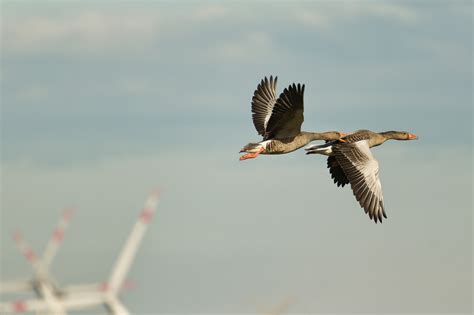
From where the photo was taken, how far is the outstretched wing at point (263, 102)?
3841 centimetres

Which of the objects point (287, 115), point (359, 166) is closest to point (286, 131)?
point (287, 115)

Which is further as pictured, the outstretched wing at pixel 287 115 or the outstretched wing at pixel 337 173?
the outstretched wing at pixel 337 173

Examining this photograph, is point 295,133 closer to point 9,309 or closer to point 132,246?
point 132,246

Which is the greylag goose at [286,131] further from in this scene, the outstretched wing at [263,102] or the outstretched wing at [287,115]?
the outstretched wing at [263,102]

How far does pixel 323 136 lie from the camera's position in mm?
36750

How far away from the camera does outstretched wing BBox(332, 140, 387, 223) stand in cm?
3344

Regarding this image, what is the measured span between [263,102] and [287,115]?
15.8ft

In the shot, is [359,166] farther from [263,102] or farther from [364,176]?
[263,102]

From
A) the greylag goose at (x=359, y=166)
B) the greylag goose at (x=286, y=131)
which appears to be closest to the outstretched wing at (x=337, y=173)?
the greylag goose at (x=359, y=166)

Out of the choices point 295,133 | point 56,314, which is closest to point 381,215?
point 295,133

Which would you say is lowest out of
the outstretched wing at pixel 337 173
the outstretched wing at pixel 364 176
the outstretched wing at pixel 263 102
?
the outstretched wing at pixel 364 176

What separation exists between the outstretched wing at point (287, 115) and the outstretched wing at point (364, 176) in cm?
158

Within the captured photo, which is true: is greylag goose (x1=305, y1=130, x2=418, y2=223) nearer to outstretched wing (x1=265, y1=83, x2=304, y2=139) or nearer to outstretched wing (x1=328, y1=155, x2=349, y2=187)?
outstretched wing (x1=328, y1=155, x2=349, y2=187)

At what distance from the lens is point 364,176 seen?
33.9 metres
